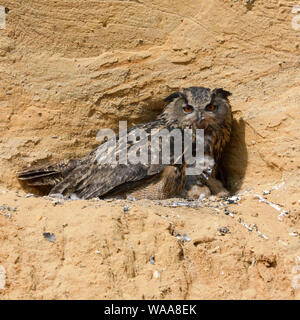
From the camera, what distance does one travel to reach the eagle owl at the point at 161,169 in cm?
513

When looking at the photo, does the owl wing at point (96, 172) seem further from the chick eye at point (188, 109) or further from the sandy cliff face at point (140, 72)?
the chick eye at point (188, 109)

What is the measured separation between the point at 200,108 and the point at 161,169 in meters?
0.82

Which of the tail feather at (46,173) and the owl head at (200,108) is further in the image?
the owl head at (200,108)

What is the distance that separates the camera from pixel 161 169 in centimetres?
513

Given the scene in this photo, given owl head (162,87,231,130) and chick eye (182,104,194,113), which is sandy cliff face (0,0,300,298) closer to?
owl head (162,87,231,130)

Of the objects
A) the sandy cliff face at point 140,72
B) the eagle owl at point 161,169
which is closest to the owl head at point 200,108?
the eagle owl at point 161,169

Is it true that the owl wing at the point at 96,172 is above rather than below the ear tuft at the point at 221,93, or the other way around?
below

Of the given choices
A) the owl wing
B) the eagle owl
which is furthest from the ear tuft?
the owl wing

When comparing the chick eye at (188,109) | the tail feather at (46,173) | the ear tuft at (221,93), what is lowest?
the tail feather at (46,173)

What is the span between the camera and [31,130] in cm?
552

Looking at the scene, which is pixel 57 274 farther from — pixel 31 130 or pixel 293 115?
pixel 293 115

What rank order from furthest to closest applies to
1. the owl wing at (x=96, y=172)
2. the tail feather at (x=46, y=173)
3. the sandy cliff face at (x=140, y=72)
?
1. the sandy cliff face at (x=140, y=72)
2. the tail feather at (x=46, y=173)
3. the owl wing at (x=96, y=172)

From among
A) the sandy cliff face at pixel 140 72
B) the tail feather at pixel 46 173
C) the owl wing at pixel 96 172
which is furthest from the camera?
the sandy cliff face at pixel 140 72

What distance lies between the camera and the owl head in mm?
5449
